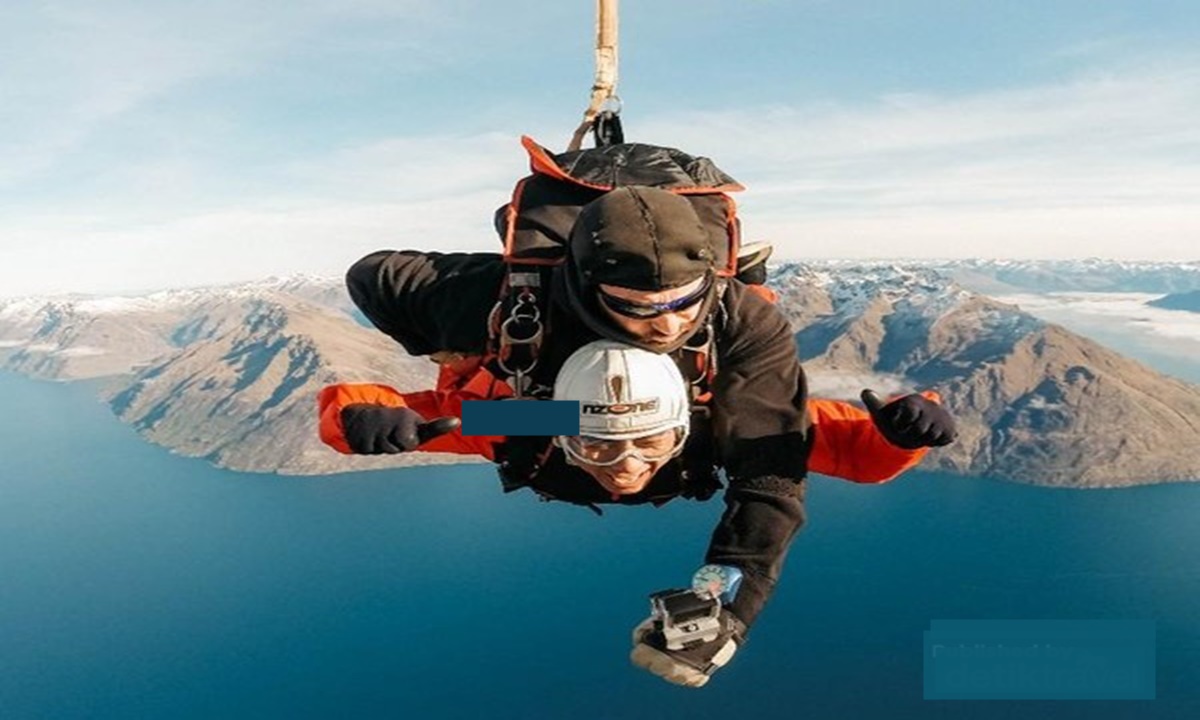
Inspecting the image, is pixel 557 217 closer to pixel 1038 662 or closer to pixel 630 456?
pixel 630 456

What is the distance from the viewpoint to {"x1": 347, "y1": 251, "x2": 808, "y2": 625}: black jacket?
317cm

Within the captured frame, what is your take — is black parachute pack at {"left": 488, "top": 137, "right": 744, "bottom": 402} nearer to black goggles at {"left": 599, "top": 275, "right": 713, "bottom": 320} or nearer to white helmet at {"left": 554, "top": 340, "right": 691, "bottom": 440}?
white helmet at {"left": 554, "top": 340, "right": 691, "bottom": 440}

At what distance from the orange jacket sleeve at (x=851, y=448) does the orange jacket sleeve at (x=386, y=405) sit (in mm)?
1497

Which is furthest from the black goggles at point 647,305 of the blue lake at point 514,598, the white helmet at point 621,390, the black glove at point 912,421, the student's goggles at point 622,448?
the blue lake at point 514,598

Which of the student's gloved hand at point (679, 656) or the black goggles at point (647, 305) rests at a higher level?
the black goggles at point (647, 305)

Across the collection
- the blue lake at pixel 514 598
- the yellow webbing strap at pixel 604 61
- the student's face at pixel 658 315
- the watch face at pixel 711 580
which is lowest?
the blue lake at pixel 514 598

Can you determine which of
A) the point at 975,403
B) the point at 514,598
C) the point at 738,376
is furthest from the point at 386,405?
the point at 975,403

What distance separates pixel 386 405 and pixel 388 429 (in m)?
0.32

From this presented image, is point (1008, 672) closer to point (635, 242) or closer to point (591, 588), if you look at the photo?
point (591, 588)

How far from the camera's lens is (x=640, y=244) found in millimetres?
2645

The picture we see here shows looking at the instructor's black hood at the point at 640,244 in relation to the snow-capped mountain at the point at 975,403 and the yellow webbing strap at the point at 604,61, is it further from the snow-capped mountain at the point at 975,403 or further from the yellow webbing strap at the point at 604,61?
the snow-capped mountain at the point at 975,403

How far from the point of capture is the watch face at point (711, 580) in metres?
2.92

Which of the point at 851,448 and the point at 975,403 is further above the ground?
the point at 851,448

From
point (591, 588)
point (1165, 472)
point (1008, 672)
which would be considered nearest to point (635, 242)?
point (1008, 672)
